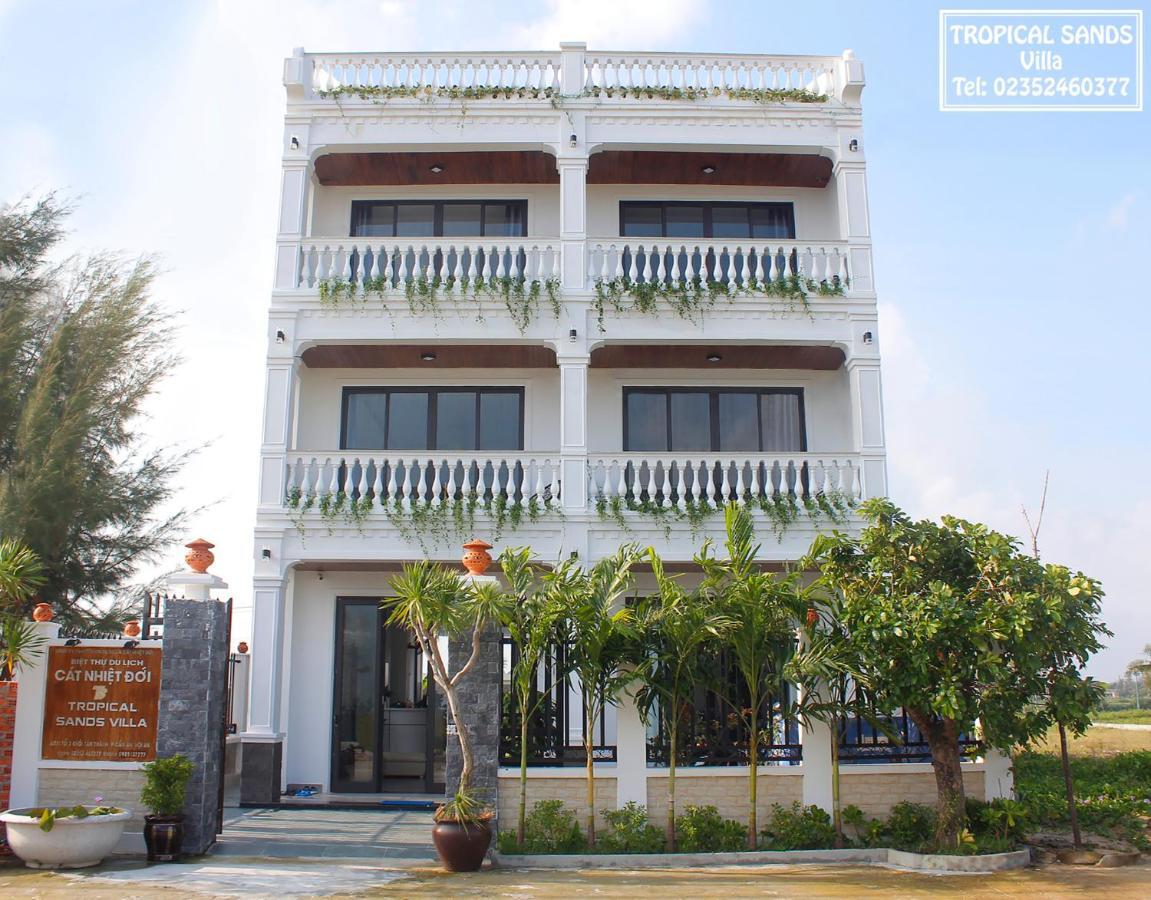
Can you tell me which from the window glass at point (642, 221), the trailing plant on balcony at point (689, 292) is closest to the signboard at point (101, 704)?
the trailing plant on balcony at point (689, 292)

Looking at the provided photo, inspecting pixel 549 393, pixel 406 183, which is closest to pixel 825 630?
pixel 549 393

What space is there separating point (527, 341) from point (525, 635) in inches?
226

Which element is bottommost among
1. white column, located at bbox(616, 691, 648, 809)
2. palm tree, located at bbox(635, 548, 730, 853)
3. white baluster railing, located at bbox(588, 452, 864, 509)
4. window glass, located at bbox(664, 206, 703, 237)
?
white column, located at bbox(616, 691, 648, 809)

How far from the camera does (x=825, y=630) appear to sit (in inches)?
403

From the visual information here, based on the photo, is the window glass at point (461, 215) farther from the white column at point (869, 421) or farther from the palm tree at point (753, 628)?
the palm tree at point (753, 628)

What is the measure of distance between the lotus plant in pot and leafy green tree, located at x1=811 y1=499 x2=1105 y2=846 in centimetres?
339

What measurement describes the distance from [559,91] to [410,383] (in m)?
4.97

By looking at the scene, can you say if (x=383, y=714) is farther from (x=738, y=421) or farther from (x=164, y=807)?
(x=738, y=421)

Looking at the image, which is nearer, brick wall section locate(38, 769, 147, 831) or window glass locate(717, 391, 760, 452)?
brick wall section locate(38, 769, 147, 831)

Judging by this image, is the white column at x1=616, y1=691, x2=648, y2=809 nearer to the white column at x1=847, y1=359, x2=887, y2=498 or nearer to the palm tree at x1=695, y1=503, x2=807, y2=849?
the palm tree at x1=695, y1=503, x2=807, y2=849

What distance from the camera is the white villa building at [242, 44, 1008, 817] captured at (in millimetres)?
13984

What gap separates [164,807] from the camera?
9.58 meters


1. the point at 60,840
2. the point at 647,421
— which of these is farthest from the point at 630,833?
the point at 647,421

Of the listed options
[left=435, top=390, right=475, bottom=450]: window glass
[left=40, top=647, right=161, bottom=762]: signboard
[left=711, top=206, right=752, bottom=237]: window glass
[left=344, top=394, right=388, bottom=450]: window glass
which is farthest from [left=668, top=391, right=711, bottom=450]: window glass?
[left=40, top=647, right=161, bottom=762]: signboard
